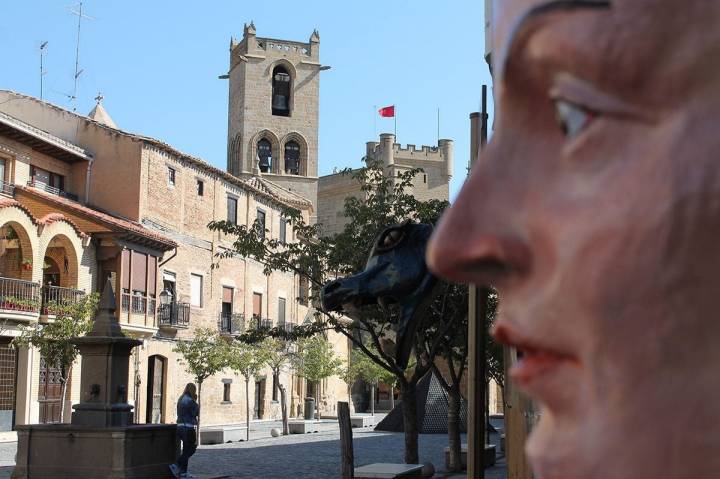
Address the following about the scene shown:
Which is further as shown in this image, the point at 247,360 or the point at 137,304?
the point at 137,304

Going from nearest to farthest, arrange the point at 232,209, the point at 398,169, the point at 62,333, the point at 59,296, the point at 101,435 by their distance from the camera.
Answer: the point at 101,435, the point at 62,333, the point at 59,296, the point at 232,209, the point at 398,169

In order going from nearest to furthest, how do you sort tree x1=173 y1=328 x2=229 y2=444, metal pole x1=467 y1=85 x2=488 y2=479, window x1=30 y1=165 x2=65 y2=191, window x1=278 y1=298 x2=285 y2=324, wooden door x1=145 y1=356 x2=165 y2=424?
metal pole x1=467 y1=85 x2=488 y2=479 → tree x1=173 y1=328 x2=229 y2=444 → window x1=30 y1=165 x2=65 y2=191 → wooden door x1=145 y1=356 x2=165 y2=424 → window x1=278 y1=298 x2=285 y2=324

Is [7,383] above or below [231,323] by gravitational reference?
below

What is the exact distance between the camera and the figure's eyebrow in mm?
829

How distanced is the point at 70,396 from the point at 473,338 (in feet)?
83.1

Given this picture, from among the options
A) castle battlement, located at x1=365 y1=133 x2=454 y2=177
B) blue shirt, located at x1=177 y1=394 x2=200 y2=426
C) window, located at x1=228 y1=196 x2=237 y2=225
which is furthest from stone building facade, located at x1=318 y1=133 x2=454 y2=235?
blue shirt, located at x1=177 y1=394 x2=200 y2=426

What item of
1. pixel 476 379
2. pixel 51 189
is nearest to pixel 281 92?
pixel 51 189

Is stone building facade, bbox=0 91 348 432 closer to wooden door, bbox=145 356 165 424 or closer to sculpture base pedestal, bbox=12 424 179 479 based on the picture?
wooden door, bbox=145 356 165 424

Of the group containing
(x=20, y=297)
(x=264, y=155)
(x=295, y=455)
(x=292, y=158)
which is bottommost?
(x=295, y=455)

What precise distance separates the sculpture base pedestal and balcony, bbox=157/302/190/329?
687 inches

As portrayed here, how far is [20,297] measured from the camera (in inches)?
990

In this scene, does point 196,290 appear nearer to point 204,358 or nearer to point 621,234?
point 204,358

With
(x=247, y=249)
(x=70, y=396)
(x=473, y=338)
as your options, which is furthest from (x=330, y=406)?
(x=473, y=338)

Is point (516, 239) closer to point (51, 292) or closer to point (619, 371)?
point (619, 371)
